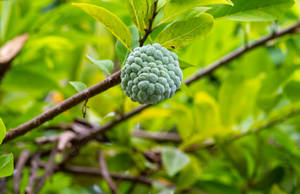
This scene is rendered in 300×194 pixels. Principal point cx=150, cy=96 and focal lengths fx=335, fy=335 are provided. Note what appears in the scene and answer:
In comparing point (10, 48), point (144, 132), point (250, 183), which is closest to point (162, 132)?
point (144, 132)

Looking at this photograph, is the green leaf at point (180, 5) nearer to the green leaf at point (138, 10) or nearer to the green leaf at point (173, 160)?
the green leaf at point (138, 10)

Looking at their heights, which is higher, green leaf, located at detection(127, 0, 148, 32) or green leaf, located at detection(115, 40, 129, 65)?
green leaf, located at detection(127, 0, 148, 32)

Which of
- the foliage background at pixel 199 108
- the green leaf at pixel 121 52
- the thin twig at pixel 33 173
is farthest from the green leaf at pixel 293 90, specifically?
the thin twig at pixel 33 173

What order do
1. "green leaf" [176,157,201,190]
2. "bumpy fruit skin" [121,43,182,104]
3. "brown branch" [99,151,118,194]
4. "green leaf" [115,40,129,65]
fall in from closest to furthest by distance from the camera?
"bumpy fruit skin" [121,43,182,104]
"green leaf" [115,40,129,65]
"brown branch" [99,151,118,194]
"green leaf" [176,157,201,190]

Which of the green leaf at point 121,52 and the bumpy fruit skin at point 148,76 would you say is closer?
the bumpy fruit skin at point 148,76

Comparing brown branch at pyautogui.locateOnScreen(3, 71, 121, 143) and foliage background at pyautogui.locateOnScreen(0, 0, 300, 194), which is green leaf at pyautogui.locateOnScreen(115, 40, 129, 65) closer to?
brown branch at pyautogui.locateOnScreen(3, 71, 121, 143)

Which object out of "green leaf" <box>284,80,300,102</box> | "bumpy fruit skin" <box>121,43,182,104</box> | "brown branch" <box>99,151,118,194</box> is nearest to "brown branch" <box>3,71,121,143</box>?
"bumpy fruit skin" <box>121,43,182,104</box>

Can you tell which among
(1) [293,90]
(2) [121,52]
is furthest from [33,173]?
(1) [293,90]
